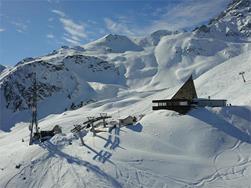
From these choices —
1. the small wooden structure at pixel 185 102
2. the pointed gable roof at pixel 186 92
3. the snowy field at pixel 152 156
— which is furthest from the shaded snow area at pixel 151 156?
the pointed gable roof at pixel 186 92

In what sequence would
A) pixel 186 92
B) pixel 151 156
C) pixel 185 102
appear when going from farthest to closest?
pixel 186 92 < pixel 185 102 < pixel 151 156

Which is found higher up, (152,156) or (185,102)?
(185,102)

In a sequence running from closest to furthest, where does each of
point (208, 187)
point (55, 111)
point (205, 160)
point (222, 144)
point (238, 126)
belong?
point (208, 187) < point (205, 160) < point (222, 144) < point (238, 126) < point (55, 111)

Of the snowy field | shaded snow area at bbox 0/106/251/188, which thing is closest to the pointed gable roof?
the snowy field

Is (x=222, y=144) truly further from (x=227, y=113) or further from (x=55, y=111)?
(x=55, y=111)

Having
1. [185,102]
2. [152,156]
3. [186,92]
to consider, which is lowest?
[152,156]

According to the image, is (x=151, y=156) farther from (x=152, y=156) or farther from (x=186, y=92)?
(x=186, y=92)

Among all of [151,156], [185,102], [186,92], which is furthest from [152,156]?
[186,92]

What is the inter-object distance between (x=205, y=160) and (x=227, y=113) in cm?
1033

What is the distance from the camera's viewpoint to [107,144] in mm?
44000

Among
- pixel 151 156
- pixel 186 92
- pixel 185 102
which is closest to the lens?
pixel 151 156

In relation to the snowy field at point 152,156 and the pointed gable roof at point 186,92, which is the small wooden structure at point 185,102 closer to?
the pointed gable roof at point 186,92

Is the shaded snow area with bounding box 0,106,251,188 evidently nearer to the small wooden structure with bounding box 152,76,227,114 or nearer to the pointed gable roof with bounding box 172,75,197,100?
A: the small wooden structure with bounding box 152,76,227,114

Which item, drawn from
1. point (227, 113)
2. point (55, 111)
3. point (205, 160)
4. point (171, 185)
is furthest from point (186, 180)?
point (55, 111)
